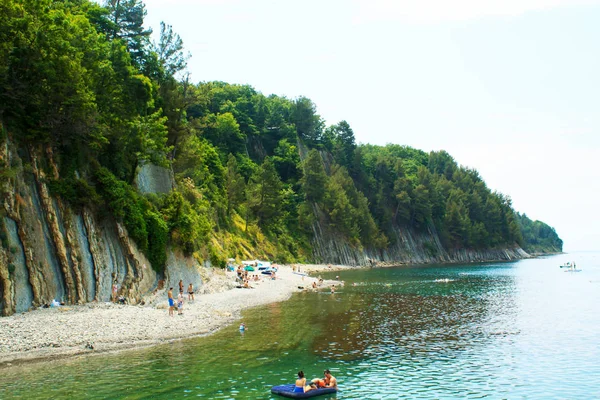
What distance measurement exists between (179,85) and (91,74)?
2564 cm

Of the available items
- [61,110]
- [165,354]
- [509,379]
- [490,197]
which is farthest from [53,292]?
[490,197]

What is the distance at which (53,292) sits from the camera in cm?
2942

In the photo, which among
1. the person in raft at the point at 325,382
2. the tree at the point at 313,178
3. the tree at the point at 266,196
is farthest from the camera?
the tree at the point at 313,178

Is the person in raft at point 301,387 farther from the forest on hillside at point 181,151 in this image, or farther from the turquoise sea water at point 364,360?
the forest on hillside at point 181,151

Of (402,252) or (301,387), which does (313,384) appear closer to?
(301,387)

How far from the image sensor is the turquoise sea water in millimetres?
20391

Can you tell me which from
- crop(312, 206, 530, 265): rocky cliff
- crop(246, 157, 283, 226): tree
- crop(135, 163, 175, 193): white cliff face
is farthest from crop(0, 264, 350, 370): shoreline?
crop(312, 206, 530, 265): rocky cliff

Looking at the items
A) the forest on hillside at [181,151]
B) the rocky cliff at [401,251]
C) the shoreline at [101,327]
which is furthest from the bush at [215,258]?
the rocky cliff at [401,251]

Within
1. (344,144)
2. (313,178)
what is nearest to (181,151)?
(313,178)

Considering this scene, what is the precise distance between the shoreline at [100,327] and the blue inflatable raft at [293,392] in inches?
431

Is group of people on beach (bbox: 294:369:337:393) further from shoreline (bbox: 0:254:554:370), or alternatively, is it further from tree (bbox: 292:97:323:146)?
tree (bbox: 292:97:323:146)

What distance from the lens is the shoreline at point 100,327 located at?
23.9 meters

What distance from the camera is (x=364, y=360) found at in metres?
25.7

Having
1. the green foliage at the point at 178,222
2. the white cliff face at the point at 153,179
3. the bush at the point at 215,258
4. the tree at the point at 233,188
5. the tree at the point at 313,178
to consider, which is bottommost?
the bush at the point at 215,258
